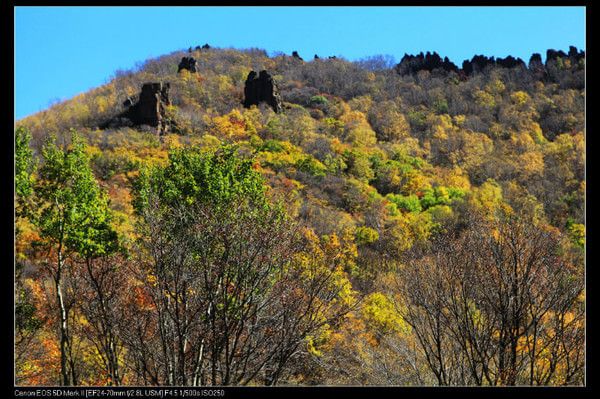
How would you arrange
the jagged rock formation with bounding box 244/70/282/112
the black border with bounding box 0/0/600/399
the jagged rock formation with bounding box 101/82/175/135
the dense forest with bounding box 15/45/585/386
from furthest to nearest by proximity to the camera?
the jagged rock formation with bounding box 244/70/282/112, the jagged rock formation with bounding box 101/82/175/135, the dense forest with bounding box 15/45/585/386, the black border with bounding box 0/0/600/399

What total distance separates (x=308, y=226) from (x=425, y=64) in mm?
88106

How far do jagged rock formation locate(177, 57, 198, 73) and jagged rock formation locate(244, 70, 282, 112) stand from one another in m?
15.8

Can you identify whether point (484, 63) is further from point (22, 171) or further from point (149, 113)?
point (22, 171)

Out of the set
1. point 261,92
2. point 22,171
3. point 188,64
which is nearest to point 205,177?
point 22,171

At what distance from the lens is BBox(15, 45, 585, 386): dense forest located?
836 centimetres

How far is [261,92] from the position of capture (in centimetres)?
8500

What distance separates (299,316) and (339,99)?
3685 inches

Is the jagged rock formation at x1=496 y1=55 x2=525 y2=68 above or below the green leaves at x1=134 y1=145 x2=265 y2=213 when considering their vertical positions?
above

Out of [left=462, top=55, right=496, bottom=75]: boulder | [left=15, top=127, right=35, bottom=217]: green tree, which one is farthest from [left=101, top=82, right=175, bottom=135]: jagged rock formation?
[left=462, top=55, right=496, bottom=75]: boulder

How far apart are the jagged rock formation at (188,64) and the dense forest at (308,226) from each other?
39cm

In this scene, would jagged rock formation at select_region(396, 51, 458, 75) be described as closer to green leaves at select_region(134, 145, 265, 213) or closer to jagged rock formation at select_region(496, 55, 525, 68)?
jagged rock formation at select_region(496, 55, 525, 68)
